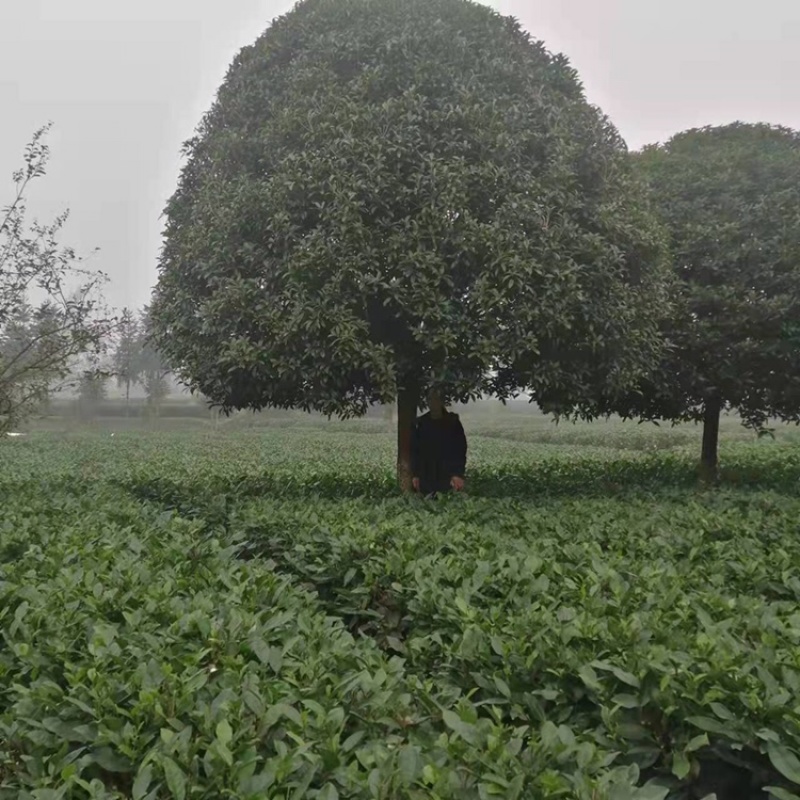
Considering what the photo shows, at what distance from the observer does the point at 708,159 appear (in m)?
10.9

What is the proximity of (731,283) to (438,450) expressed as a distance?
4.25 m

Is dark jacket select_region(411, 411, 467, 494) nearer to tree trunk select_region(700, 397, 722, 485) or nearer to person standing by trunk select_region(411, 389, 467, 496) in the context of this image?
person standing by trunk select_region(411, 389, 467, 496)

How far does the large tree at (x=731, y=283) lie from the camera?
9562mm

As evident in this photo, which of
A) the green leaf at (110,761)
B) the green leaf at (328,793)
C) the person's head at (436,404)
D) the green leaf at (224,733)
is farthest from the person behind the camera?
the person's head at (436,404)

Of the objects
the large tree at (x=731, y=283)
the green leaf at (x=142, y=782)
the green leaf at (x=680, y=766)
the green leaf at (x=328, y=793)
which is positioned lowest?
the green leaf at (x=680, y=766)

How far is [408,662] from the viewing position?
376cm

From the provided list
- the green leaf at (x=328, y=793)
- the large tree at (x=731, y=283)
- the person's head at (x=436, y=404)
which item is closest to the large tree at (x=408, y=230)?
the person's head at (x=436, y=404)

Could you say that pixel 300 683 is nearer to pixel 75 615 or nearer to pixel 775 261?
pixel 75 615

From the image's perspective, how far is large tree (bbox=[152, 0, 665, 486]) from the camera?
6.85 meters

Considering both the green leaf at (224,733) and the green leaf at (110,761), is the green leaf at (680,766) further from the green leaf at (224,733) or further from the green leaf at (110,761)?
the green leaf at (110,761)

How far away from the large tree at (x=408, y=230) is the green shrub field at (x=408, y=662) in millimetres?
1981

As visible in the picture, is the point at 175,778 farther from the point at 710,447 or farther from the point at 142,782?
the point at 710,447

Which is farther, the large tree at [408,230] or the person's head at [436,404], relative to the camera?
the person's head at [436,404]

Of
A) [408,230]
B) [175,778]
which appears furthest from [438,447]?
[175,778]
